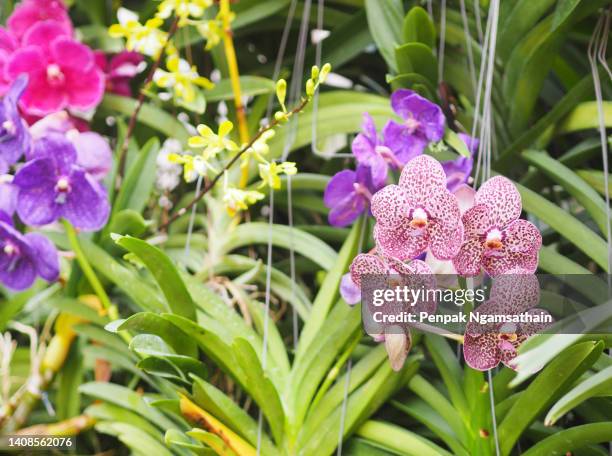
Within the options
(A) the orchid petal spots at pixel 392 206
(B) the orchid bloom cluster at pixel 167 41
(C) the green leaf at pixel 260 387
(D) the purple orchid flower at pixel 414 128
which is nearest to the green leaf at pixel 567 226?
(D) the purple orchid flower at pixel 414 128

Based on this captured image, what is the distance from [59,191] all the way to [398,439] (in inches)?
17.6

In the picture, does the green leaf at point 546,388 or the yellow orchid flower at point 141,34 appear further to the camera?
the yellow orchid flower at point 141,34

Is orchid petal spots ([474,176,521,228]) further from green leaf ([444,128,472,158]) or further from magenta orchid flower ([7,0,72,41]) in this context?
magenta orchid flower ([7,0,72,41])

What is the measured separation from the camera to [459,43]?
854mm

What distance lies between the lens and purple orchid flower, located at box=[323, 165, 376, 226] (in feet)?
2.39

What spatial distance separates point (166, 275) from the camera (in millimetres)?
698

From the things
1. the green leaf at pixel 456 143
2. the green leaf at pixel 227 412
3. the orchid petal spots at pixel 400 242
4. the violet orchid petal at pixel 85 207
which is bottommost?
the green leaf at pixel 227 412

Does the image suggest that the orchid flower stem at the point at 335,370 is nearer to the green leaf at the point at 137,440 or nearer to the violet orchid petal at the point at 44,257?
the green leaf at the point at 137,440

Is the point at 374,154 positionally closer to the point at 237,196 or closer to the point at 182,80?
the point at 237,196

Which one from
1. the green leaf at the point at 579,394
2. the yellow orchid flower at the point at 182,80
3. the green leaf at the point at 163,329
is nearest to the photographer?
the green leaf at the point at 579,394

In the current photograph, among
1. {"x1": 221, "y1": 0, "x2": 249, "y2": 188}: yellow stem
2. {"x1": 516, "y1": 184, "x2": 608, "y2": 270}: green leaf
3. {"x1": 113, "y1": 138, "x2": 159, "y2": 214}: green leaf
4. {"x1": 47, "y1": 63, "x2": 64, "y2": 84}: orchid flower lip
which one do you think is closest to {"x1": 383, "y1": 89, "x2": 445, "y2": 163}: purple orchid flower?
{"x1": 516, "y1": 184, "x2": 608, "y2": 270}: green leaf

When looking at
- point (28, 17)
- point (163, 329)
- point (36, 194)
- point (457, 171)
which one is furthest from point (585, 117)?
point (28, 17)

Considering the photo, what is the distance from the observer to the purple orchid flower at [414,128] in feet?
2.33

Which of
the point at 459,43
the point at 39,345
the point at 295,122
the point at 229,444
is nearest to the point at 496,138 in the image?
the point at 459,43
